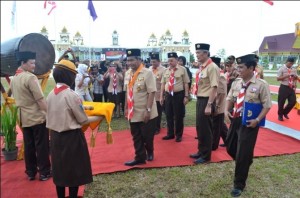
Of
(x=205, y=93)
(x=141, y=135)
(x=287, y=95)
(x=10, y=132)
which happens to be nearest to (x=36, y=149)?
(x=10, y=132)

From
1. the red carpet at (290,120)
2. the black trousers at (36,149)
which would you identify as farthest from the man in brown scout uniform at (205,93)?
the red carpet at (290,120)

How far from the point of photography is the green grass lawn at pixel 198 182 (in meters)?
3.48

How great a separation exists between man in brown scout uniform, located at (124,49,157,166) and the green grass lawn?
1.53 ft

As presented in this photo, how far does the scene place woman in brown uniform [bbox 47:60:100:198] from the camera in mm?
2689

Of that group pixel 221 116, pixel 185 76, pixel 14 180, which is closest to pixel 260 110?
pixel 221 116

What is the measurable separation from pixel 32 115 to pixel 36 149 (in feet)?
1.59

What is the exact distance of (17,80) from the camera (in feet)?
11.1

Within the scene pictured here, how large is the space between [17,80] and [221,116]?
3.38 m

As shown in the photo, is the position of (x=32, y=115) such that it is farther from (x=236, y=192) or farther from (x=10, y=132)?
(x=236, y=192)

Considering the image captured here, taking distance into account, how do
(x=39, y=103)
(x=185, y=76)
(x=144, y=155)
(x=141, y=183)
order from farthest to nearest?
(x=185, y=76)
(x=144, y=155)
(x=141, y=183)
(x=39, y=103)

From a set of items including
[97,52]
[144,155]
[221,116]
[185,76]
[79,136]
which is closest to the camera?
[79,136]

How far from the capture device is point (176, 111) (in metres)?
5.60

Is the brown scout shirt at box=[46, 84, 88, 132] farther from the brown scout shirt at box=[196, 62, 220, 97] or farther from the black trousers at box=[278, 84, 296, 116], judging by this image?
the black trousers at box=[278, 84, 296, 116]

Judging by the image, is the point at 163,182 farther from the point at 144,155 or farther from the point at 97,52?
the point at 97,52
